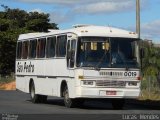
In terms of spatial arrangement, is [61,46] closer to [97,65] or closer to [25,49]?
[97,65]

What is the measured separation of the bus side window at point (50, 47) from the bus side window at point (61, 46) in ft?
1.68

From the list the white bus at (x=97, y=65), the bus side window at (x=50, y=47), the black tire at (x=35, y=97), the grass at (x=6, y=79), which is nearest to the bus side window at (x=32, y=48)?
the black tire at (x=35, y=97)

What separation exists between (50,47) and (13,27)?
164 feet

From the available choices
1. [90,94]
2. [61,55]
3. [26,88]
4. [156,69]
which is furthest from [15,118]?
[156,69]

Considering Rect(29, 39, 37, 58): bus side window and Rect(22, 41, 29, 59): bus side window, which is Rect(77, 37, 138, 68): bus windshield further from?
Rect(22, 41, 29, 59): bus side window

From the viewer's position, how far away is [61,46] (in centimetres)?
2436

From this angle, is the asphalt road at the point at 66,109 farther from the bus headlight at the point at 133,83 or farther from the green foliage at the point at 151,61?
the green foliage at the point at 151,61

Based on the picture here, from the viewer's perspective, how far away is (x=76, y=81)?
2255 cm

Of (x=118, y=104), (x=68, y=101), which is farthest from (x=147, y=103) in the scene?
(x=68, y=101)

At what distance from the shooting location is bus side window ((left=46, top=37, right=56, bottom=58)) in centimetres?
2527

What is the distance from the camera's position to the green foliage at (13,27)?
69.4m

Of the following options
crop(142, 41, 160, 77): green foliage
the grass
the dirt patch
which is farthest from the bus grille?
the grass

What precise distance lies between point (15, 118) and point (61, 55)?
13421 millimetres

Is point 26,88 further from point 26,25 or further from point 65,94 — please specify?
point 26,25
